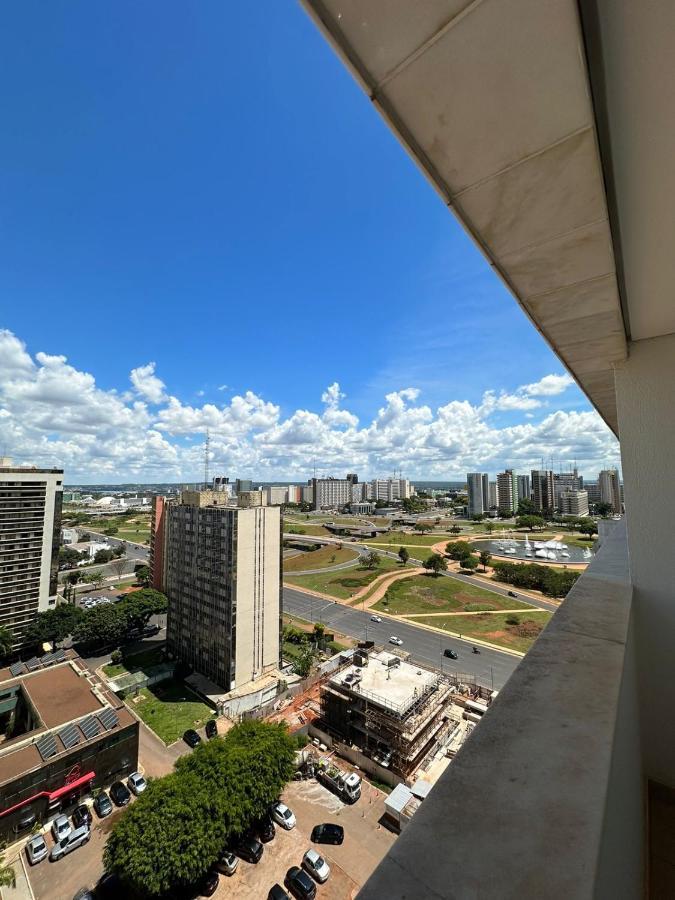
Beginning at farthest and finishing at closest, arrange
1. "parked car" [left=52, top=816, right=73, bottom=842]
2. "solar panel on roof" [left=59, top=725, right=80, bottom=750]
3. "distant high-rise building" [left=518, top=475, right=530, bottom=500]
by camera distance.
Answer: "distant high-rise building" [left=518, top=475, right=530, bottom=500], "solar panel on roof" [left=59, top=725, right=80, bottom=750], "parked car" [left=52, top=816, right=73, bottom=842]

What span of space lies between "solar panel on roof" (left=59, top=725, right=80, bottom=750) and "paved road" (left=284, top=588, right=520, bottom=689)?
10513 millimetres

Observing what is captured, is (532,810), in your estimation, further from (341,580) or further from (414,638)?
(341,580)

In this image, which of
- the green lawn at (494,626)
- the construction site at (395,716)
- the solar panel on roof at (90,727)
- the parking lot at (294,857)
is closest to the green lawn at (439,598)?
the green lawn at (494,626)

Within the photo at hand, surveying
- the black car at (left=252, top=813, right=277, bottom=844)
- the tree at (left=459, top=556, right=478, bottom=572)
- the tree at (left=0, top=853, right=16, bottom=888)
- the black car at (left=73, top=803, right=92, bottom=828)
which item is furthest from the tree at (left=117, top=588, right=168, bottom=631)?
the tree at (left=459, top=556, right=478, bottom=572)

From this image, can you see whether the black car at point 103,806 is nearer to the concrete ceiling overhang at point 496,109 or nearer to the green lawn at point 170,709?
the green lawn at point 170,709

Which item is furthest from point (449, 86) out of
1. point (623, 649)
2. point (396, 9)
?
point (623, 649)

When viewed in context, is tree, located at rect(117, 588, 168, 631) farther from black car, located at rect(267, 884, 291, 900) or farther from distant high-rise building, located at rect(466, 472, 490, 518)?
distant high-rise building, located at rect(466, 472, 490, 518)

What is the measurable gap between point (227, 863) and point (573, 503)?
210 ft

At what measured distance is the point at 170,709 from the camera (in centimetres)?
1235

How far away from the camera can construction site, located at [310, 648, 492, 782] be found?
9.62m

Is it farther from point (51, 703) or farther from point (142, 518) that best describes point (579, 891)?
point (142, 518)

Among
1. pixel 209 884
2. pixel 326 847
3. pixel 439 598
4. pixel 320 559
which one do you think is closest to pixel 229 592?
pixel 209 884

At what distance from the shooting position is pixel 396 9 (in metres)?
0.70

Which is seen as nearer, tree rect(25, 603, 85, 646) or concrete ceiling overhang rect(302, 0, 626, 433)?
concrete ceiling overhang rect(302, 0, 626, 433)
